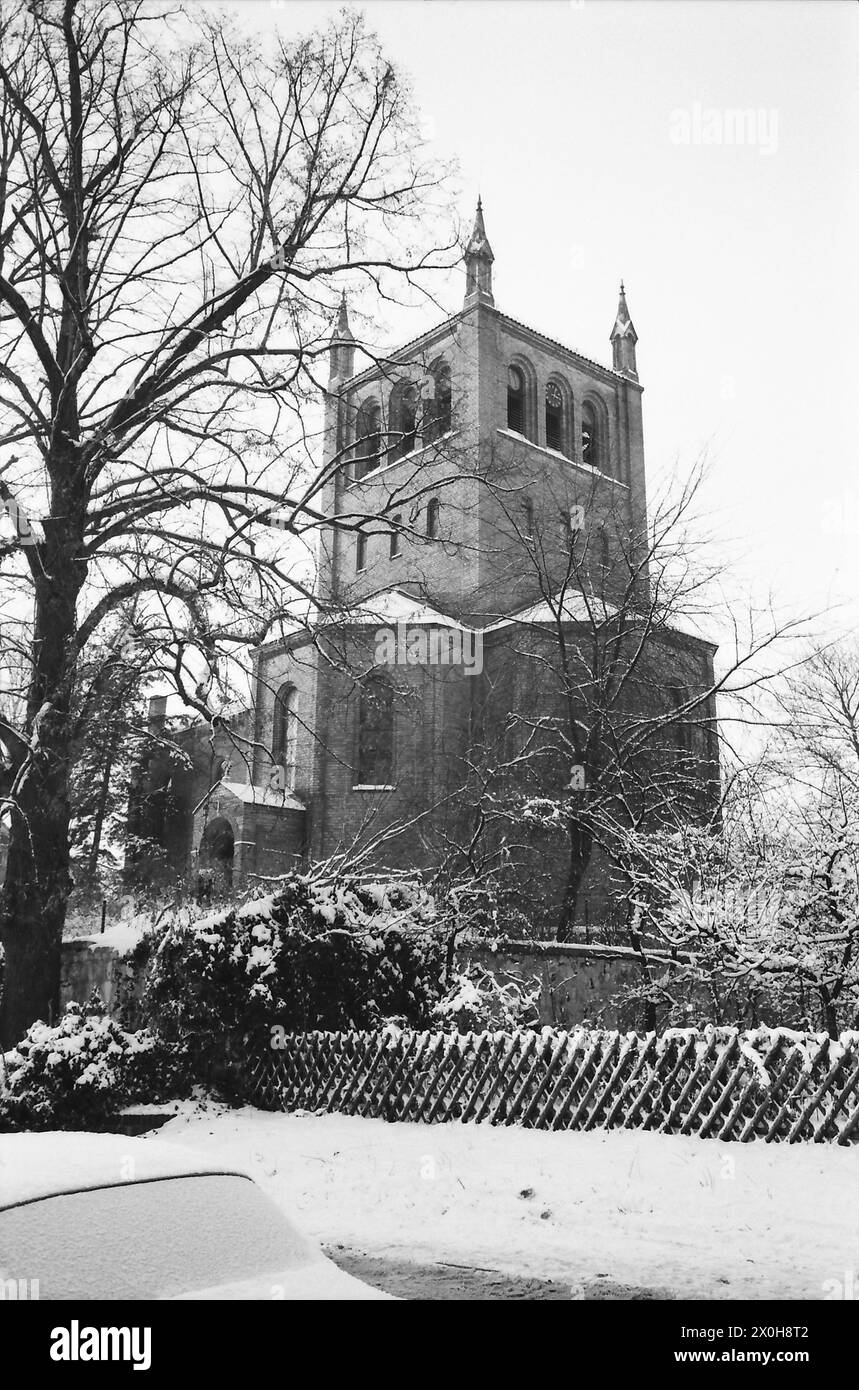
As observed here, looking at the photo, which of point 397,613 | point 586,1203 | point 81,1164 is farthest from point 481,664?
point 81,1164

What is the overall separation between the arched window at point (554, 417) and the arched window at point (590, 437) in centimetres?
100

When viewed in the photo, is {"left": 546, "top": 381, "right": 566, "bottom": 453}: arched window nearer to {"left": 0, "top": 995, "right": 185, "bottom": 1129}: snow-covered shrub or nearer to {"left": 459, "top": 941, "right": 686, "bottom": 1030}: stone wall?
{"left": 459, "top": 941, "right": 686, "bottom": 1030}: stone wall

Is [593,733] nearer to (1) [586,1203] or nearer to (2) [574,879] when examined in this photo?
(2) [574,879]

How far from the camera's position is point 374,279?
16.0m

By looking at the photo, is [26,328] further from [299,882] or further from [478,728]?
[478,728]

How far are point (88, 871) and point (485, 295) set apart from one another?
76.3 ft

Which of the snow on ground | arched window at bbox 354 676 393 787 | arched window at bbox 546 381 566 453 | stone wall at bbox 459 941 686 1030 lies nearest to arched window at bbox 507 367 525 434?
arched window at bbox 546 381 566 453

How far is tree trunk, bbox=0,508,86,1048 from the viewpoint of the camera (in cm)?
1330

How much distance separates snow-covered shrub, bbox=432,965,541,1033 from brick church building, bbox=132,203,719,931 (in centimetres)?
270

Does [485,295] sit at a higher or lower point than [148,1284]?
higher

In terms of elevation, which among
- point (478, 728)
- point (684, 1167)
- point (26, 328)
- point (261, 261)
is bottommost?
point (684, 1167)

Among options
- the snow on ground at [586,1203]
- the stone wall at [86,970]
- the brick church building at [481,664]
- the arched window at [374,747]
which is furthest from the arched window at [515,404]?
the snow on ground at [586,1203]
